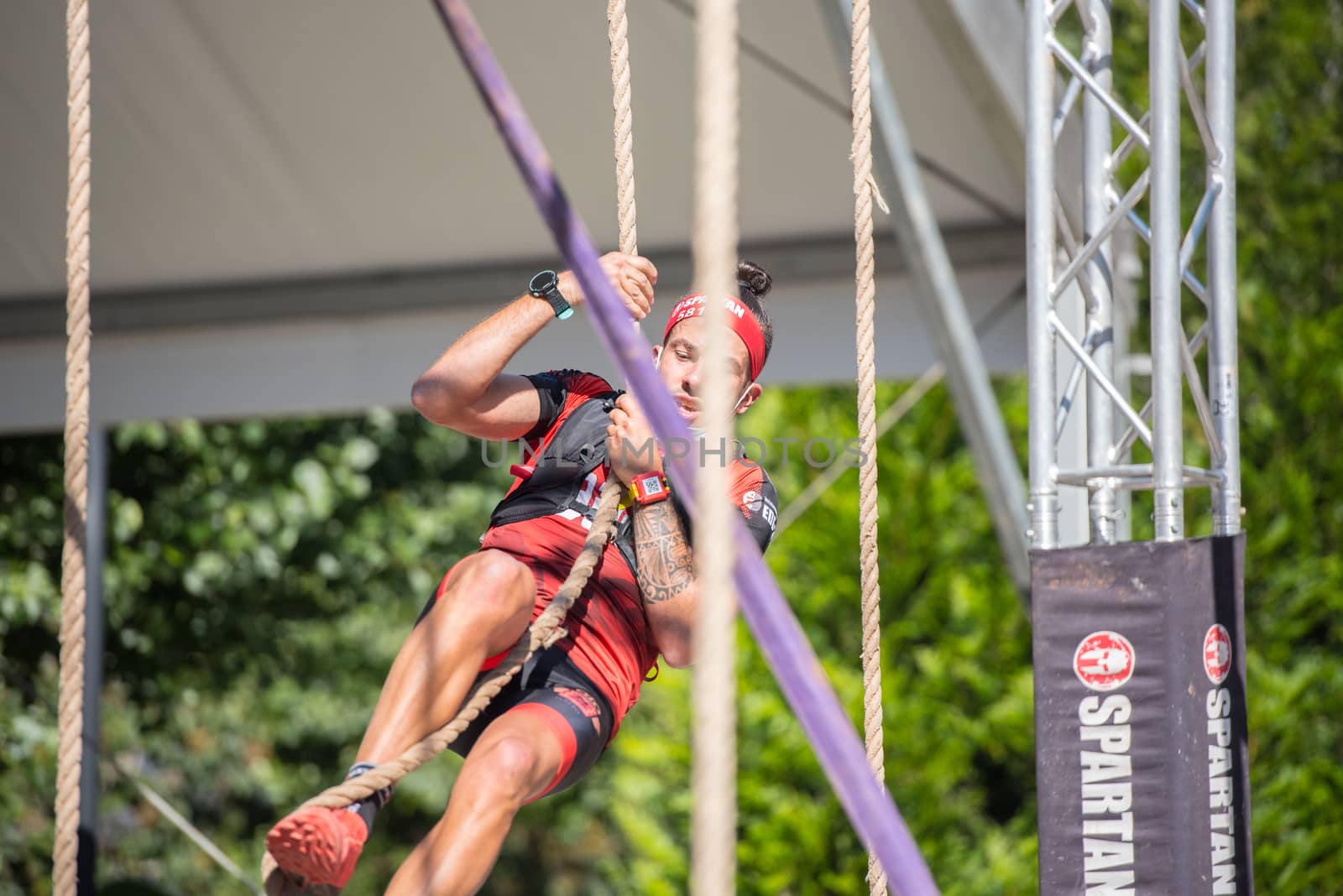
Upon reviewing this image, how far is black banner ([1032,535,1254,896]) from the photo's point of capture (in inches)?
85.6

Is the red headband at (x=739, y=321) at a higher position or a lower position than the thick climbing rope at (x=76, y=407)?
higher

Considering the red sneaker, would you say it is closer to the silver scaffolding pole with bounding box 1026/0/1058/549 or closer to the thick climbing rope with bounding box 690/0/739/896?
the thick climbing rope with bounding box 690/0/739/896

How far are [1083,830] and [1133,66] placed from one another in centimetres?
457

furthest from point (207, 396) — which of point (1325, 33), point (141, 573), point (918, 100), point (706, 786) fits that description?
point (1325, 33)

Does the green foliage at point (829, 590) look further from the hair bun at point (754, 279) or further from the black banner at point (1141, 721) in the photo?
the hair bun at point (754, 279)

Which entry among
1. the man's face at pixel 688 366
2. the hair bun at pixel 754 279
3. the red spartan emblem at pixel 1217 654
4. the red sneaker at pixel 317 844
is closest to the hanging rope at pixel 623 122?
the man's face at pixel 688 366

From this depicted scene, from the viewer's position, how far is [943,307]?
3215mm

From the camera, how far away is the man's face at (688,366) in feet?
6.17

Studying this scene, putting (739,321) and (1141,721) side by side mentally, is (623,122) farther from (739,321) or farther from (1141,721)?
(1141,721)

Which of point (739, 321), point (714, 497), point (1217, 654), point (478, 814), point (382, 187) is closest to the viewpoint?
point (714, 497)

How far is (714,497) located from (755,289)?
123 centimetres

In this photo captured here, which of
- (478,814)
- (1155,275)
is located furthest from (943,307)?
(478,814)

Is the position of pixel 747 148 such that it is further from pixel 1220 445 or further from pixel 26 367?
pixel 26 367

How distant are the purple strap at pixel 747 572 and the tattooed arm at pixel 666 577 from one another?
60 centimetres
